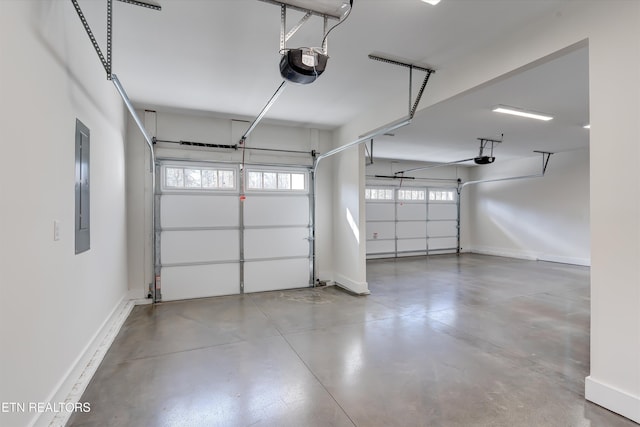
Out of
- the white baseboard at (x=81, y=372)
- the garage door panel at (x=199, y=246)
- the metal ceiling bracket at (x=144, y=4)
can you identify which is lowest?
the white baseboard at (x=81, y=372)

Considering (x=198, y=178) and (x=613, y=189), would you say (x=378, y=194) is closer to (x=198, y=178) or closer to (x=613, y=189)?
(x=198, y=178)

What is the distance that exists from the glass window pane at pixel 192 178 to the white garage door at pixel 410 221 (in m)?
4.89

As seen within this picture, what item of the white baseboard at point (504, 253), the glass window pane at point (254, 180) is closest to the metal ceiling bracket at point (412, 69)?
the glass window pane at point (254, 180)

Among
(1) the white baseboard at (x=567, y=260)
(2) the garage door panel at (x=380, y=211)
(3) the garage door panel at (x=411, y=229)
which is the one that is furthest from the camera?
(3) the garage door panel at (x=411, y=229)

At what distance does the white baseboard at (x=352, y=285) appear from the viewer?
4918mm

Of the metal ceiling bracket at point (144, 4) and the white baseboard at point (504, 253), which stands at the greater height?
the metal ceiling bracket at point (144, 4)

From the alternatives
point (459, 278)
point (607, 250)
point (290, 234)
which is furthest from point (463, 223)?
point (607, 250)

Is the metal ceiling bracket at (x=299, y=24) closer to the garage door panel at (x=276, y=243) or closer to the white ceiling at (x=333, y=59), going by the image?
the white ceiling at (x=333, y=59)

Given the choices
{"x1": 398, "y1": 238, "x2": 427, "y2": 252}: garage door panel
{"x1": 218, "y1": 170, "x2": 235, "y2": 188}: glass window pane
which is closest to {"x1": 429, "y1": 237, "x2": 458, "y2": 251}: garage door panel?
{"x1": 398, "y1": 238, "x2": 427, "y2": 252}: garage door panel

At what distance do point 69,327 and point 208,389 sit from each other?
1075 mm

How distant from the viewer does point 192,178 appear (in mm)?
4855

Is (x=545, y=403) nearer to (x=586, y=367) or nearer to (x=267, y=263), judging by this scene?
(x=586, y=367)

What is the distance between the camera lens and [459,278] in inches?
242

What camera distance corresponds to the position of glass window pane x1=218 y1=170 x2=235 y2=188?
5016mm
